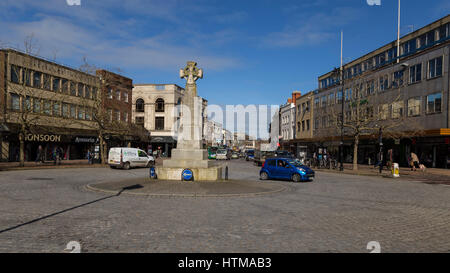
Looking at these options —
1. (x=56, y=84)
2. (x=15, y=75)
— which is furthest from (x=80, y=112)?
(x=15, y=75)

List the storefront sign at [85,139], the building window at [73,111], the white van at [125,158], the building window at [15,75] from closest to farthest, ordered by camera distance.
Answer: the white van at [125,158] < the building window at [15,75] < the building window at [73,111] < the storefront sign at [85,139]

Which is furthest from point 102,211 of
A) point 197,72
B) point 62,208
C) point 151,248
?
point 197,72

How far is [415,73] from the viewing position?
34.7m

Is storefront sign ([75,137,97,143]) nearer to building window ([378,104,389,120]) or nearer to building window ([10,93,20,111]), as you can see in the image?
building window ([10,93,20,111])

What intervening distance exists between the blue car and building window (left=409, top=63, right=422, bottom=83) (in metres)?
21.8

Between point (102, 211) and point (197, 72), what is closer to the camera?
point (102, 211)

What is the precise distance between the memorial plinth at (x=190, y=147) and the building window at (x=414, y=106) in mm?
27017

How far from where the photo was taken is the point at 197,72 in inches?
686

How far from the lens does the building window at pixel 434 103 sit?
3127 cm

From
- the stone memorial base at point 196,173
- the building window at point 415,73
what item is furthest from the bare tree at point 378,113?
the stone memorial base at point 196,173

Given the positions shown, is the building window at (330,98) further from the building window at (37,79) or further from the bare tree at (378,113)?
the building window at (37,79)

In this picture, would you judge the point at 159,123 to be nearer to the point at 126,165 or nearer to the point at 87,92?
the point at 87,92
